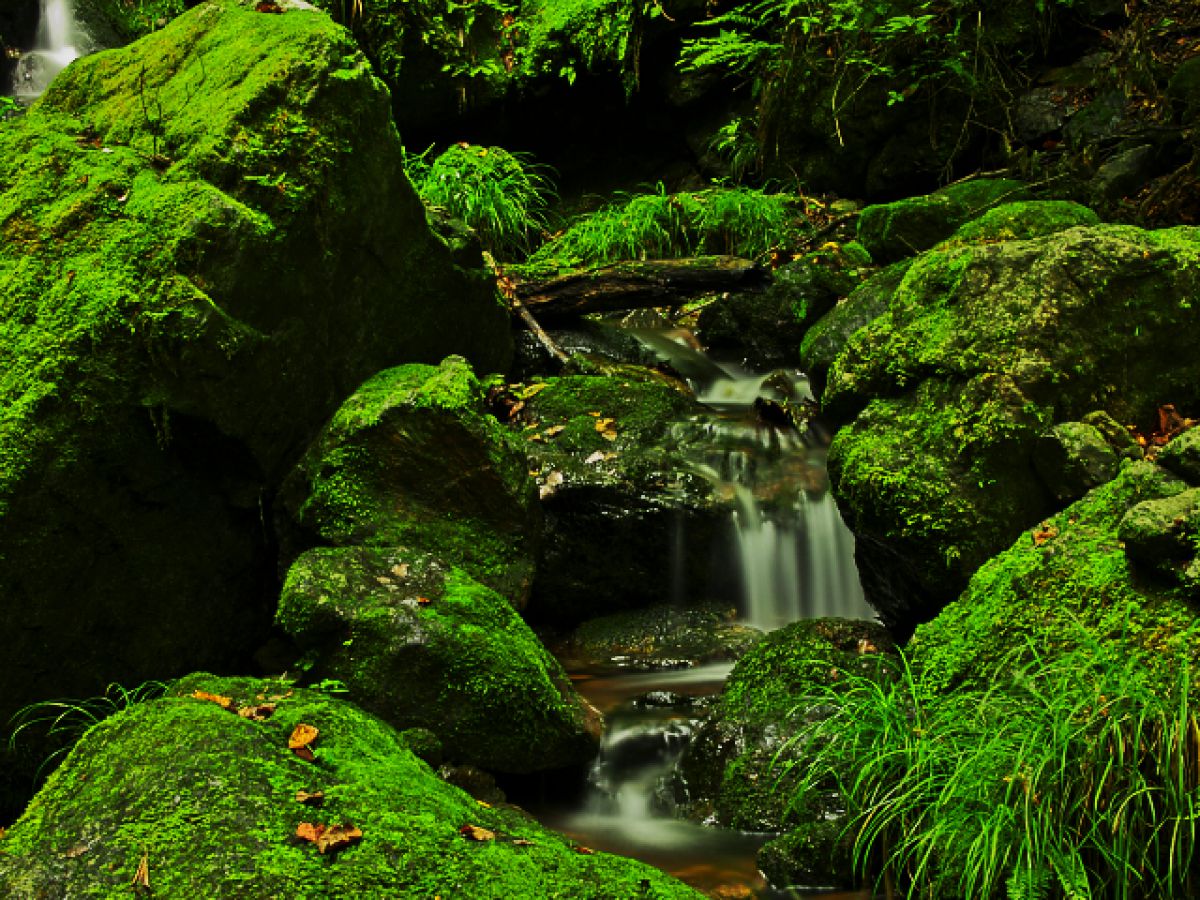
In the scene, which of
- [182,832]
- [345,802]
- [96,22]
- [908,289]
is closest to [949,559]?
[908,289]

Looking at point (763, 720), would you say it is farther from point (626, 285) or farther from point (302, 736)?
point (626, 285)

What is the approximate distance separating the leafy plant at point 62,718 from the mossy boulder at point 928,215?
6729mm

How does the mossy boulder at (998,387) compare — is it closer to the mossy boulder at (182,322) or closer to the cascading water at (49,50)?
the mossy boulder at (182,322)

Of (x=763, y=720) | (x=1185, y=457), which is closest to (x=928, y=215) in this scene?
(x=1185, y=457)

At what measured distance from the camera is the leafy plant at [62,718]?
4531 mm

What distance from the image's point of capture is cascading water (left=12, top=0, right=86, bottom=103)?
1152 cm

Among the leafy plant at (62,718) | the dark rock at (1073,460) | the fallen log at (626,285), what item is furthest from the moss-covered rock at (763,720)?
the fallen log at (626,285)

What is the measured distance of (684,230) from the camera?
10516 mm

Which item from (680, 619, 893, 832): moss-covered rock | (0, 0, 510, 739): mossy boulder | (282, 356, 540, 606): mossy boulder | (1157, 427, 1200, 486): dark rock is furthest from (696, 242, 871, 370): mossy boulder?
(1157, 427, 1200, 486): dark rock

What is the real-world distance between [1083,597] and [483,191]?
318 inches

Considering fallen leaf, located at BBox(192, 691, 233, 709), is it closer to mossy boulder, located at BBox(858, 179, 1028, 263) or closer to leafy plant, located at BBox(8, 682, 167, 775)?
leafy plant, located at BBox(8, 682, 167, 775)

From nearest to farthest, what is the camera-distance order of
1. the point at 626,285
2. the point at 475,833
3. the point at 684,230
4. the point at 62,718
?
the point at 475,833, the point at 62,718, the point at 626,285, the point at 684,230

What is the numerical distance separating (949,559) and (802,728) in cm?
104

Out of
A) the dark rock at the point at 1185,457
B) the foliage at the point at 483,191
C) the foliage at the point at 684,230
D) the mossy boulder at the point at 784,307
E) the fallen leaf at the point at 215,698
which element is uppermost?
the foliage at the point at 483,191
